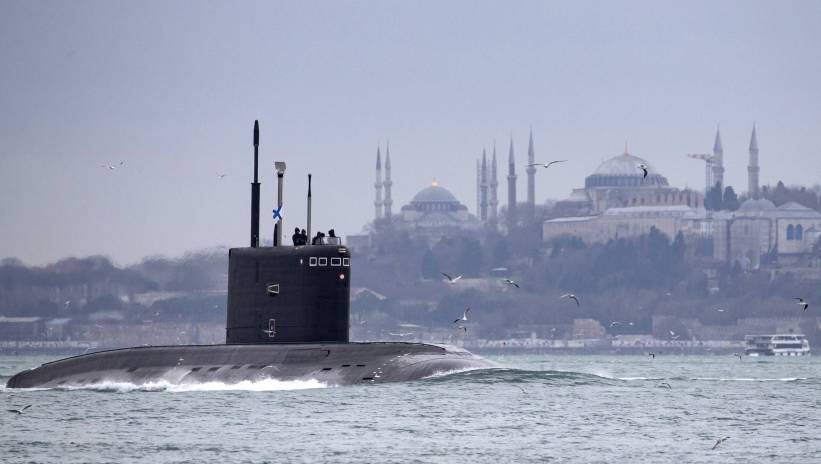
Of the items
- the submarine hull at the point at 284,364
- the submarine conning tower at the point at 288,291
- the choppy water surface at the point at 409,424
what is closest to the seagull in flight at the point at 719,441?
the choppy water surface at the point at 409,424

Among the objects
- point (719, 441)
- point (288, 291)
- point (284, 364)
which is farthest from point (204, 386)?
point (719, 441)

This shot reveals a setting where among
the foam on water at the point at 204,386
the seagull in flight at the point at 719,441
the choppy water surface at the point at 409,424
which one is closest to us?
the choppy water surface at the point at 409,424

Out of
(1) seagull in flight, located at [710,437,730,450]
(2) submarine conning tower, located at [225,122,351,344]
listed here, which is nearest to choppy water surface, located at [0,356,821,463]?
(1) seagull in flight, located at [710,437,730,450]

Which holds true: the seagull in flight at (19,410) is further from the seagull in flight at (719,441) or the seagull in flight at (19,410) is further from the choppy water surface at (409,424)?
the seagull in flight at (719,441)

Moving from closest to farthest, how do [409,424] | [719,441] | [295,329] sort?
[719,441] < [409,424] < [295,329]

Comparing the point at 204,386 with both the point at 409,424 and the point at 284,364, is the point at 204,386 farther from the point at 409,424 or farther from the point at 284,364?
the point at 409,424

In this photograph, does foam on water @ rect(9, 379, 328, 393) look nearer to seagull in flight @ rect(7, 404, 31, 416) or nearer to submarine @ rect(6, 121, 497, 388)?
submarine @ rect(6, 121, 497, 388)

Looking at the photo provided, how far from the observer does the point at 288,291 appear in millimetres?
52969

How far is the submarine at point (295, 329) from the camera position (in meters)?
52.7

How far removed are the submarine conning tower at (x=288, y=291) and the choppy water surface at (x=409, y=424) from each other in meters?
1.48

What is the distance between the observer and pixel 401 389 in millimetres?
53062

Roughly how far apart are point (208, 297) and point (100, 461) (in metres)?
139

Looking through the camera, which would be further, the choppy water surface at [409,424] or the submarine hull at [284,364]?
the submarine hull at [284,364]

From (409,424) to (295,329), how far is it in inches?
316
